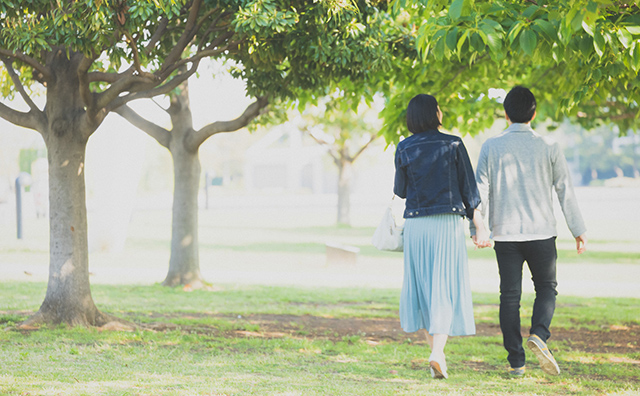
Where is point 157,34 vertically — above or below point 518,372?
above

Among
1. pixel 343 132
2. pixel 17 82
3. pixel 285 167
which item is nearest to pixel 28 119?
pixel 17 82

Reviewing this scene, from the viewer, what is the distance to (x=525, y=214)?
496 centimetres

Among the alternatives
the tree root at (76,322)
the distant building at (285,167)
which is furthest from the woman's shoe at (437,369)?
the distant building at (285,167)

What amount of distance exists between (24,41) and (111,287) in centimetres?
650

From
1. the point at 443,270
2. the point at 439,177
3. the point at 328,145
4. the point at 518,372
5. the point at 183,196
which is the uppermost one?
the point at 328,145

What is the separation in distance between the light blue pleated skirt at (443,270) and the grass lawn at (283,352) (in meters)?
0.44

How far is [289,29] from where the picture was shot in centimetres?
634

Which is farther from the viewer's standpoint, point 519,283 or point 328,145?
point 328,145

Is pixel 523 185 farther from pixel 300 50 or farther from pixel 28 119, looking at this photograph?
pixel 28 119

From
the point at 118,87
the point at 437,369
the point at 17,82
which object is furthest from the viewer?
the point at 17,82

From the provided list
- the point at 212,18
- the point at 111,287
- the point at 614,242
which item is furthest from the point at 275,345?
the point at 614,242

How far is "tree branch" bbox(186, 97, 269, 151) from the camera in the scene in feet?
31.6

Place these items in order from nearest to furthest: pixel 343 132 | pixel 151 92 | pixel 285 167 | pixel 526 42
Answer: pixel 526 42 → pixel 151 92 → pixel 343 132 → pixel 285 167

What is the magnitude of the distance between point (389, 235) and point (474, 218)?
0.63m
